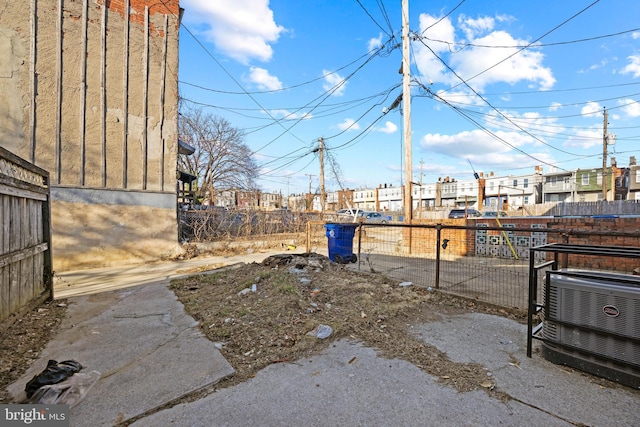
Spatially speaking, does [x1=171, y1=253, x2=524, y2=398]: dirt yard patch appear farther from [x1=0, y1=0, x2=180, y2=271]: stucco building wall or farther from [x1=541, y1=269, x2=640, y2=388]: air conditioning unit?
[x1=0, y1=0, x2=180, y2=271]: stucco building wall

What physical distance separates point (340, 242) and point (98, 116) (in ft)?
25.7

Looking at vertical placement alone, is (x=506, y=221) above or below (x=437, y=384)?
above

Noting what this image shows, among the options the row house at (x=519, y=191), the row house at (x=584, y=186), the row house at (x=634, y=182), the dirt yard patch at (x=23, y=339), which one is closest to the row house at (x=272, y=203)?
the dirt yard patch at (x=23, y=339)

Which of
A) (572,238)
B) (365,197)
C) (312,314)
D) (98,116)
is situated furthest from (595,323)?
(365,197)

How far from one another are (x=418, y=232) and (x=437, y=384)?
8.74m

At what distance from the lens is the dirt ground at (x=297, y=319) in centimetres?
278

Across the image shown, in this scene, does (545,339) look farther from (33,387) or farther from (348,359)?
(33,387)

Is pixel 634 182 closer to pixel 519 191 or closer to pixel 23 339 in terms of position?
pixel 519 191

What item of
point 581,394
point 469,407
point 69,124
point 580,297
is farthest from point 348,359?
point 69,124

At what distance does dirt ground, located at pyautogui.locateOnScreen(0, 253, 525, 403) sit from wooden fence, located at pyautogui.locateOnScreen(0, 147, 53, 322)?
0.27 meters

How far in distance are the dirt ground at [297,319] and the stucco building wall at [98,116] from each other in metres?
4.29

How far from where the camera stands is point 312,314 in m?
3.79

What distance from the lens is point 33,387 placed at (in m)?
2.20

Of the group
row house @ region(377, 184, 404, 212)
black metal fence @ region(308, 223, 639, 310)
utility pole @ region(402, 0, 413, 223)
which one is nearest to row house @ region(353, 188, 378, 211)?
row house @ region(377, 184, 404, 212)
